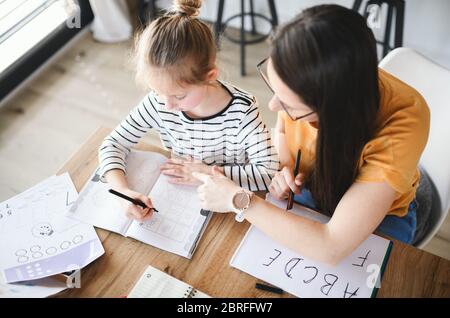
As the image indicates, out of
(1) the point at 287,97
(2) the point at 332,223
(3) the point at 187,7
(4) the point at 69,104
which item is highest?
(3) the point at 187,7

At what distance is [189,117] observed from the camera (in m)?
1.18

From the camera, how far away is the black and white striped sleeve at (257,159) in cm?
115

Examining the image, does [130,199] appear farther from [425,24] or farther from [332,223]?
[425,24]

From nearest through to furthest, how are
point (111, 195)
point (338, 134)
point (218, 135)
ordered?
point (338, 134)
point (111, 195)
point (218, 135)

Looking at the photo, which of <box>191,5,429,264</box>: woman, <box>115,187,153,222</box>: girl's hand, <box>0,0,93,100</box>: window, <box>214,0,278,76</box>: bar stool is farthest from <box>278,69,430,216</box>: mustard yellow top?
<box>0,0,93,100</box>: window

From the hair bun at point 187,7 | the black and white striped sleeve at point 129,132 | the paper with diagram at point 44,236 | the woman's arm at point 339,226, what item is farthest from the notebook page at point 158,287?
the hair bun at point 187,7

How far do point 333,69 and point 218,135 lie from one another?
501 mm

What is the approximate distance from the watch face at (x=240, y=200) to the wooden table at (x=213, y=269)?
0.21ft

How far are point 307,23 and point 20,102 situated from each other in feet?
6.92

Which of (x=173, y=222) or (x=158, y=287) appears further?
(x=173, y=222)

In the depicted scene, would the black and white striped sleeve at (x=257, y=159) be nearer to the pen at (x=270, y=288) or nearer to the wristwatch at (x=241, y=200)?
the wristwatch at (x=241, y=200)

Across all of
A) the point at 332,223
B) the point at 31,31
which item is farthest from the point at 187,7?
the point at 31,31

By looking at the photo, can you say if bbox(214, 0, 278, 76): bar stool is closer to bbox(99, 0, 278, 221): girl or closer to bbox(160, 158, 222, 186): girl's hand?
bbox(99, 0, 278, 221): girl

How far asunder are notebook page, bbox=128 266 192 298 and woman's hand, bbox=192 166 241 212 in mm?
190
